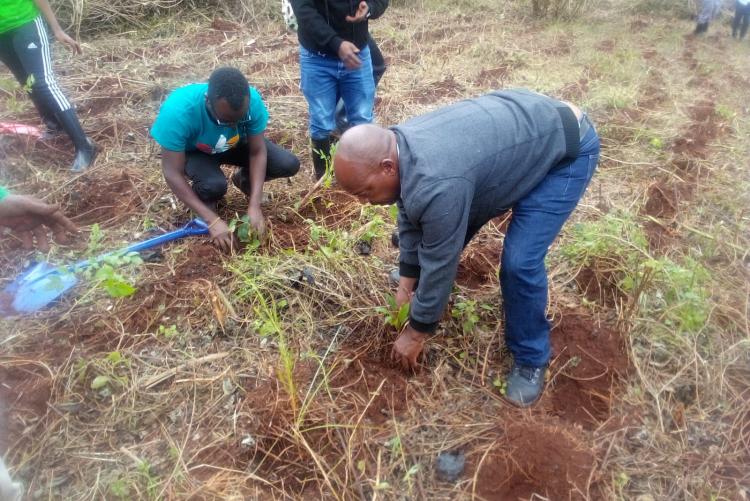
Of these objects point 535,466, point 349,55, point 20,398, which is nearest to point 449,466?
point 535,466

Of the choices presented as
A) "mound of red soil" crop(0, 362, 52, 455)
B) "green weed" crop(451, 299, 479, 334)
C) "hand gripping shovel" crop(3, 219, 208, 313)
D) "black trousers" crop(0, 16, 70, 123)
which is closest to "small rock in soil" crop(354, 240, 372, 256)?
"green weed" crop(451, 299, 479, 334)

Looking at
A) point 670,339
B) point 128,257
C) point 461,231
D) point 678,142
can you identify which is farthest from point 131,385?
point 678,142

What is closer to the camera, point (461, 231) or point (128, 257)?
point (461, 231)

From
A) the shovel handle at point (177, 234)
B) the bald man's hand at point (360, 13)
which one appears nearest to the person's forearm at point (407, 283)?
the shovel handle at point (177, 234)

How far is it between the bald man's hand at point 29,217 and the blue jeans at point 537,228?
183cm

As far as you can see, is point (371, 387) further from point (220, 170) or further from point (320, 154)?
point (320, 154)

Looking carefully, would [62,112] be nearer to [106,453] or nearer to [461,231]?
[106,453]

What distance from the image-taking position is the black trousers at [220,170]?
2854 mm

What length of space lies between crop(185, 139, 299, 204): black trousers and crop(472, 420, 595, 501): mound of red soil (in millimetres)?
2070

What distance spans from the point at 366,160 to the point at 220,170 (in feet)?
5.59

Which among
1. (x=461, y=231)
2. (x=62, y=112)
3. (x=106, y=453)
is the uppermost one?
(x=461, y=231)

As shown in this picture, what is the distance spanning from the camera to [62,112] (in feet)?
11.5

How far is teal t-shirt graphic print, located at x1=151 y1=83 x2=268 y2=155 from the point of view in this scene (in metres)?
2.53

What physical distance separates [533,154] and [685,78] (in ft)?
16.3
